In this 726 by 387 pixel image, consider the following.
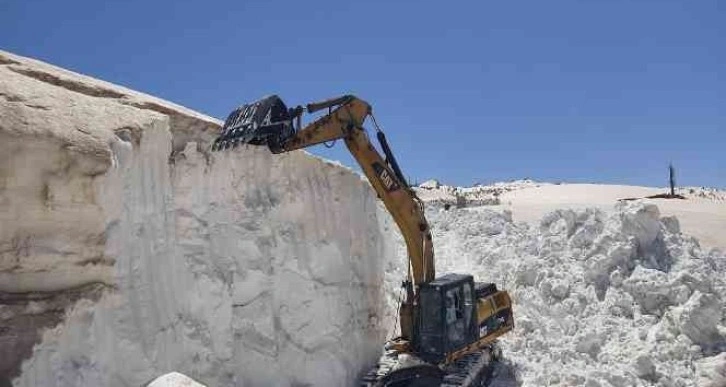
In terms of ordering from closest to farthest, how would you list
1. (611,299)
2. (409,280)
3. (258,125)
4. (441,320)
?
(258,125)
(441,320)
(409,280)
(611,299)

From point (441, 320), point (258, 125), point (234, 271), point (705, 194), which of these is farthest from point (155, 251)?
point (705, 194)

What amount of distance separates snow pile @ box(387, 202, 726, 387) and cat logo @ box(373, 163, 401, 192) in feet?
14.5

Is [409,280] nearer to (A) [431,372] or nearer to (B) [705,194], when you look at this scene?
(A) [431,372]

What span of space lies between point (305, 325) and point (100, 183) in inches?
181

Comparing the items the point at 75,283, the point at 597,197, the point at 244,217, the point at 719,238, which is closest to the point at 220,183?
the point at 244,217

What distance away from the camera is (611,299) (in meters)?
13.5

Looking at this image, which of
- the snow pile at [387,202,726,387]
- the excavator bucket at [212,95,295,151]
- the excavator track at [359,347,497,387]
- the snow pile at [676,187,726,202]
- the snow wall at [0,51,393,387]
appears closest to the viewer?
the snow wall at [0,51,393,387]

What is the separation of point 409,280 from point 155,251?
16.0 feet

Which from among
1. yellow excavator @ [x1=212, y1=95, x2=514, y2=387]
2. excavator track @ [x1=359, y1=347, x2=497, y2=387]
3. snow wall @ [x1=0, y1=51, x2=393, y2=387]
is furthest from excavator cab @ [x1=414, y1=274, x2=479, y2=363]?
snow wall @ [x1=0, y1=51, x2=393, y2=387]

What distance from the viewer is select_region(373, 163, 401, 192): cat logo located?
10773mm

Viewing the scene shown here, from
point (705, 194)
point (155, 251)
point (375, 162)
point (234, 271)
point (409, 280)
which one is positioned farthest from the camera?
point (705, 194)

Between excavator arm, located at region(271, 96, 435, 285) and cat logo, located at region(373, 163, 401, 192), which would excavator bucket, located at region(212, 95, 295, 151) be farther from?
cat logo, located at region(373, 163, 401, 192)

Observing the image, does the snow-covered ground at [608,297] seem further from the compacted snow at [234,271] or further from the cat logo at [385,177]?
the cat logo at [385,177]

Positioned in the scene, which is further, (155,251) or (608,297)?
(608,297)
